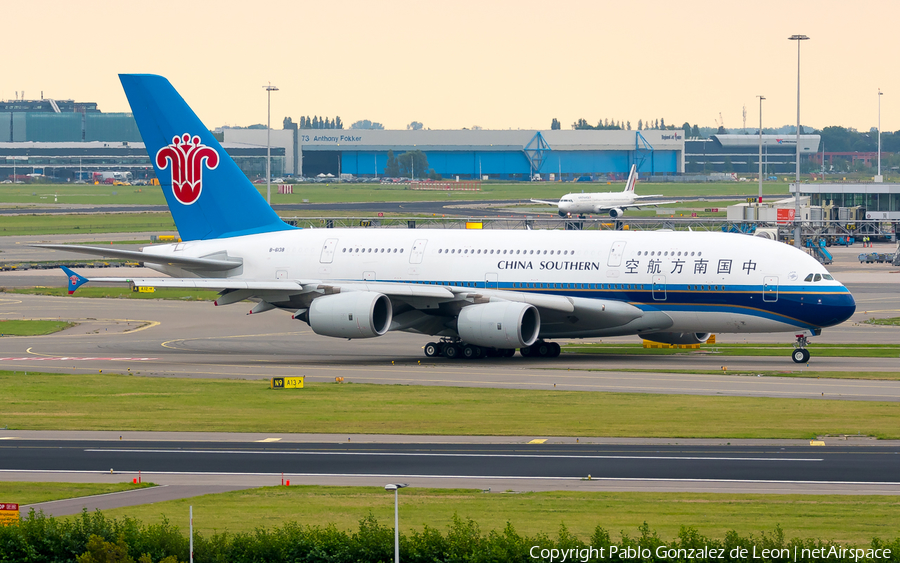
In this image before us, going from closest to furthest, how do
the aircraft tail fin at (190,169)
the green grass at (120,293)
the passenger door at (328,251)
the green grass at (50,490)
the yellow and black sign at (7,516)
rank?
the yellow and black sign at (7,516)
the green grass at (50,490)
the passenger door at (328,251)
the aircraft tail fin at (190,169)
the green grass at (120,293)

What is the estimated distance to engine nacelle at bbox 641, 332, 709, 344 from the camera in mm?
51844

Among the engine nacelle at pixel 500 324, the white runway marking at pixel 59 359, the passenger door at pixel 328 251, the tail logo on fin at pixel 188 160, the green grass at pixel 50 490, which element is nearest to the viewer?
the green grass at pixel 50 490

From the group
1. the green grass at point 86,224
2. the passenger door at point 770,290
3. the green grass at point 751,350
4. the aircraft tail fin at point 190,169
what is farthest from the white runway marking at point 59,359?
the green grass at point 86,224

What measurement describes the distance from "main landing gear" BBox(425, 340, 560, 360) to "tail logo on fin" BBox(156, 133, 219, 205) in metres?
13.8

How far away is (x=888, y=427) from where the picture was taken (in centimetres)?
3309

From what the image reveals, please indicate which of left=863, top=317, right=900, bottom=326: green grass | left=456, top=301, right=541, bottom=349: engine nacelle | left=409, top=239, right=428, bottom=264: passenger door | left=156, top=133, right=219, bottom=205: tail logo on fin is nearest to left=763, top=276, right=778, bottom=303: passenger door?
left=456, top=301, right=541, bottom=349: engine nacelle

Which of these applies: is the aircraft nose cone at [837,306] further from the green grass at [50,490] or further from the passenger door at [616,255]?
the green grass at [50,490]

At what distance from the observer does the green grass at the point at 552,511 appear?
71.0 feet

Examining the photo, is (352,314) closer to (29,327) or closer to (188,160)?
(188,160)

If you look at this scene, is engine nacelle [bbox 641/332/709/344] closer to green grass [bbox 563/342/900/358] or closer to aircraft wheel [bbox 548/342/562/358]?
green grass [bbox 563/342/900/358]

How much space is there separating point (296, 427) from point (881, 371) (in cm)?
2361

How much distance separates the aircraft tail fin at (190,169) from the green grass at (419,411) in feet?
48.7

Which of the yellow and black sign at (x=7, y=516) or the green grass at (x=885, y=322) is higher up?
the yellow and black sign at (x=7, y=516)

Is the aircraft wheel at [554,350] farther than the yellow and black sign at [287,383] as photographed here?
Yes
